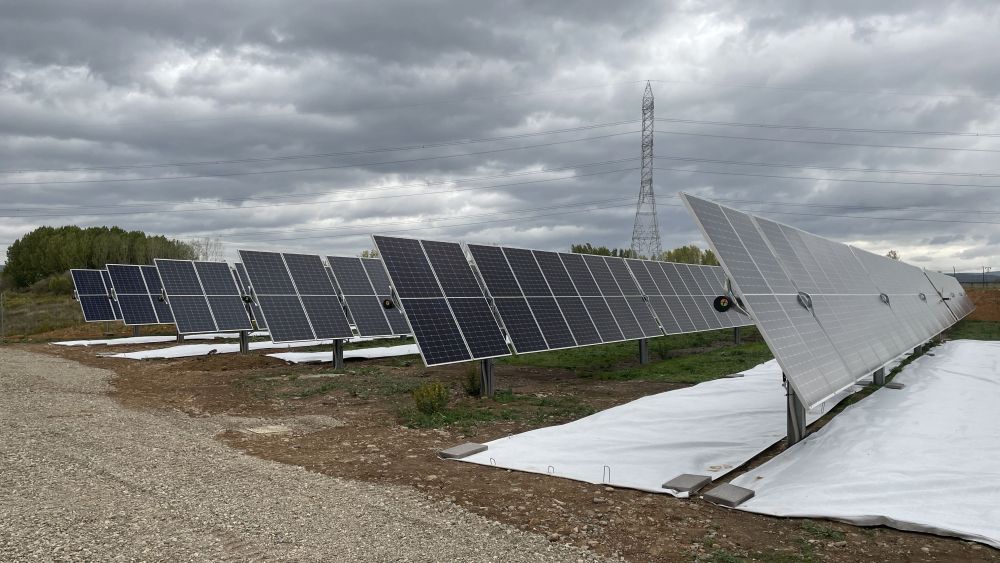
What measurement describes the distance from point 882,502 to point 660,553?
2.45m

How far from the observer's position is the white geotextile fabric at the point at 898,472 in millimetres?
5625

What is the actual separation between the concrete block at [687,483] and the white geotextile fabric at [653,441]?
87 millimetres

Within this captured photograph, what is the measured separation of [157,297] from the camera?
113 ft

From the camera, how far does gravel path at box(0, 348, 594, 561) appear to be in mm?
5219

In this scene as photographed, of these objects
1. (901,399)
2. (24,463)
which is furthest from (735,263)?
(24,463)

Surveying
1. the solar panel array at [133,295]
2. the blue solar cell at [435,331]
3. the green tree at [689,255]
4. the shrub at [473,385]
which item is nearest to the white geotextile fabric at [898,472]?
the blue solar cell at [435,331]

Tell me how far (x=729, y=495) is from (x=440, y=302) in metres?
8.33

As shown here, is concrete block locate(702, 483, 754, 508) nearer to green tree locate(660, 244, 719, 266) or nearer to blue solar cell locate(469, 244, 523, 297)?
blue solar cell locate(469, 244, 523, 297)

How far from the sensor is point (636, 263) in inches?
933

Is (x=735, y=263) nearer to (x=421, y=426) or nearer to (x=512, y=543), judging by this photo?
(x=512, y=543)

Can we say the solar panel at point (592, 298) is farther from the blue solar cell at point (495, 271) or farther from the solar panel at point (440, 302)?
the solar panel at point (440, 302)

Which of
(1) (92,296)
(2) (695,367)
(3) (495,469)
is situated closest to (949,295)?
(2) (695,367)

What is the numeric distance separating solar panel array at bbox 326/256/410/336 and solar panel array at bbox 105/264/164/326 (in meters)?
15.6

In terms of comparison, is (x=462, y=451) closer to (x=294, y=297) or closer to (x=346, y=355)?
(x=294, y=297)
